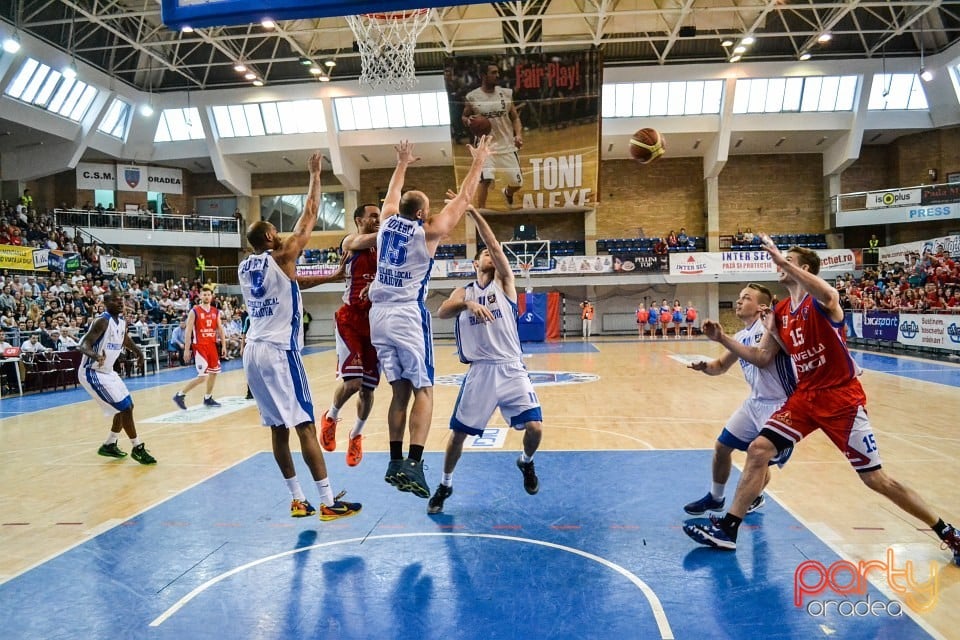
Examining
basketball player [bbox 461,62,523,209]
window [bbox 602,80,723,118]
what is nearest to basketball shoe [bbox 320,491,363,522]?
basketball player [bbox 461,62,523,209]

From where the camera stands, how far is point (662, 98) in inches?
1134

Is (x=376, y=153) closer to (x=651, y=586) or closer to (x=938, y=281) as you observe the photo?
(x=938, y=281)

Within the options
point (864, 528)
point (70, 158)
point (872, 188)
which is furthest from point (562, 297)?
point (864, 528)

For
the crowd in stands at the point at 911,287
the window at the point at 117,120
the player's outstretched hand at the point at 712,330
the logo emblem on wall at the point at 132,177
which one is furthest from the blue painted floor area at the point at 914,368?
the logo emblem on wall at the point at 132,177

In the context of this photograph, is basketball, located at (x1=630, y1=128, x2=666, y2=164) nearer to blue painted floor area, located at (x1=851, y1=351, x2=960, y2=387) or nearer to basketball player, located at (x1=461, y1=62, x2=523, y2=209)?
blue painted floor area, located at (x1=851, y1=351, x2=960, y2=387)

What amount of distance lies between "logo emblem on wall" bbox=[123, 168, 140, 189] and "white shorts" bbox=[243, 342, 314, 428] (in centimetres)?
3123

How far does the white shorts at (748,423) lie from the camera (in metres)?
4.66

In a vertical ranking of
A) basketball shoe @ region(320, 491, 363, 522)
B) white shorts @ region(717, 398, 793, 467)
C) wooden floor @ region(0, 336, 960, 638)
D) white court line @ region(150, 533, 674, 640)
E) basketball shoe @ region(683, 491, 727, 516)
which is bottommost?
wooden floor @ region(0, 336, 960, 638)

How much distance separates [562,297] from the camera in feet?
107

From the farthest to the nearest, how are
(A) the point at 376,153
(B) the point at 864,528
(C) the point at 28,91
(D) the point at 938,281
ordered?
(A) the point at 376,153 < (C) the point at 28,91 < (D) the point at 938,281 < (B) the point at 864,528

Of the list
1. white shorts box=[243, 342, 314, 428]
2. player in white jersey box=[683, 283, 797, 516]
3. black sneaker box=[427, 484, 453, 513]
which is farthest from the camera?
black sneaker box=[427, 484, 453, 513]

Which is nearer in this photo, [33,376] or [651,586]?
[651,586]

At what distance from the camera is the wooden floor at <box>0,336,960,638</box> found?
4.50 meters

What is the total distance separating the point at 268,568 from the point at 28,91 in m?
27.2
